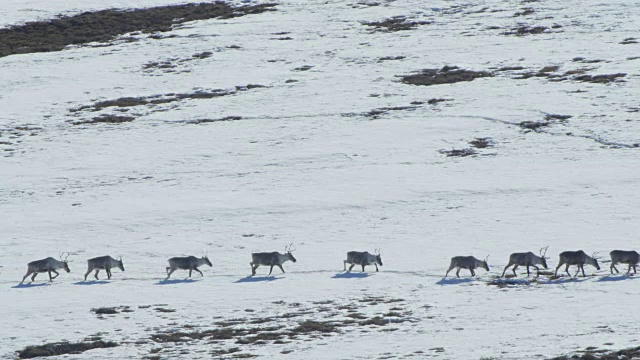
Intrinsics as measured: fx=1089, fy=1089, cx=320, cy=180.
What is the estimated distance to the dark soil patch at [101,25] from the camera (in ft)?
224

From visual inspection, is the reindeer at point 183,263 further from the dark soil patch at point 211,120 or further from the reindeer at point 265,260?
the dark soil patch at point 211,120

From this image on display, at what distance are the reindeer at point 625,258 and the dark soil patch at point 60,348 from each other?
13119 millimetres

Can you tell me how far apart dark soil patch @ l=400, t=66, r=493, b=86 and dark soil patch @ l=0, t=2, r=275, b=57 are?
19.3 m

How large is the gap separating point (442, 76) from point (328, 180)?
1878cm

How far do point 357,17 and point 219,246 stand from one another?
1632 inches

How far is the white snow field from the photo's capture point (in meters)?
25.1

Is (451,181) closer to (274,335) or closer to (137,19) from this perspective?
(274,335)

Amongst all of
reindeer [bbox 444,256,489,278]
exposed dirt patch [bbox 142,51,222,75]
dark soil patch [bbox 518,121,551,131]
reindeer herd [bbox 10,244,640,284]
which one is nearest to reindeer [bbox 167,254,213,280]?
reindeer herd [bbox 10,244,640,284]

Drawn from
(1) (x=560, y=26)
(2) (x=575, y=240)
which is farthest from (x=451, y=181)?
(1) (x=560, y=26)

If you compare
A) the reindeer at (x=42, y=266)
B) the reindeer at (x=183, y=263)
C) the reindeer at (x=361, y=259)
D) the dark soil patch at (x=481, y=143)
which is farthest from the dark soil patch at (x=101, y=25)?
the reindeer at (x=361, y=259)

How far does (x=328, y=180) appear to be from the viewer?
41.1 m

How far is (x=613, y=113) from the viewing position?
49062mm

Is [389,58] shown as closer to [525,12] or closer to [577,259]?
[525,12]

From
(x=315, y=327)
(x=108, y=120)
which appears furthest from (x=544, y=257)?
(x=108, y=120)
